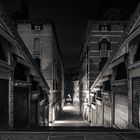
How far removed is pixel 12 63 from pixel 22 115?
11.1ft

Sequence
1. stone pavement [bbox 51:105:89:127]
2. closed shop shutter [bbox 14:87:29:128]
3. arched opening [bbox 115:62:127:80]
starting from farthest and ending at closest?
stone pavement [bbox 51:105:89:127] < arched opening [bbox 115:62:127:80] < closed shop shutter [bbox 14:87:29:128]

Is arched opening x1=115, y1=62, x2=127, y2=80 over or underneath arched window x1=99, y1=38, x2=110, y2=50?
underneath

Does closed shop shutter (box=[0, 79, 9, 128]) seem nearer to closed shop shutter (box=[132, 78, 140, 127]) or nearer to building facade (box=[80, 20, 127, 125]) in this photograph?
closed shop shutter (box=[132, 78, 140, 127])

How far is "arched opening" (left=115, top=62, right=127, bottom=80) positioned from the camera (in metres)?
9.91

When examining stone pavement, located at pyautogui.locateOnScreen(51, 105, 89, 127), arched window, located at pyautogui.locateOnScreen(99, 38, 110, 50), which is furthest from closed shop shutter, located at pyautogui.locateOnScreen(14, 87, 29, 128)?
arched window, located at pyautogui.locateOnScreen(99, 38, 110, 50)

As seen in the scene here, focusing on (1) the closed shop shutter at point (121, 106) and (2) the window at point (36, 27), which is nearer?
(1) the closed shop shutter at point (121, 106)

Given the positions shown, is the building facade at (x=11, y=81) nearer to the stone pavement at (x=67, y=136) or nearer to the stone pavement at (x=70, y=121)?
the stone pavement at (x=67, y=136)

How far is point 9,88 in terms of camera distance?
7773 mm

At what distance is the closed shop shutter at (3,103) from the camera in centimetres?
695

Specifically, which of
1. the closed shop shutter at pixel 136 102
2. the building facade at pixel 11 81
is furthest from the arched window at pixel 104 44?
the closed shop shutter at pixel 136 102

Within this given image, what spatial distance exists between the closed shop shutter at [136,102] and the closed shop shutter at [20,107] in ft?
18.6

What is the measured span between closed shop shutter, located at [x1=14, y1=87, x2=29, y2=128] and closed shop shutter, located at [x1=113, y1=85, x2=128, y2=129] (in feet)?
17.5

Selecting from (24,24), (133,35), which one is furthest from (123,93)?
(24,24)

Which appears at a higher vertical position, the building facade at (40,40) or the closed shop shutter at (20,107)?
the building facade at (40,40)
